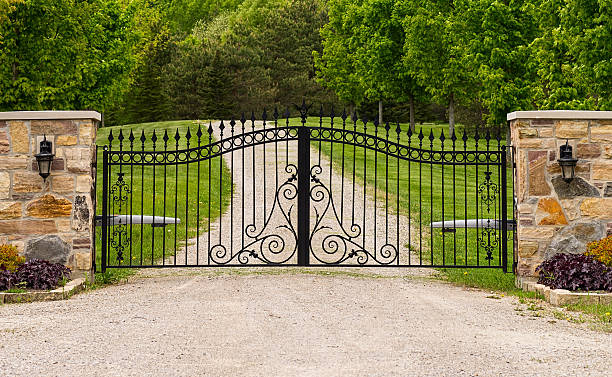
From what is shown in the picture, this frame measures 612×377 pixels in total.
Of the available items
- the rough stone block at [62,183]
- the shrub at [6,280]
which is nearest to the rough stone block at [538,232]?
the rough stone block at [62,183]

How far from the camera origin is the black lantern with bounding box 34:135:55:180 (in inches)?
332

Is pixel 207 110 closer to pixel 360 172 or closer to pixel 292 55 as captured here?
pixel 292 55

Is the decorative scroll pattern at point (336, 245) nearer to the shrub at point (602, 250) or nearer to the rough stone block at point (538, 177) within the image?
the rough stone block at point (538, 177)

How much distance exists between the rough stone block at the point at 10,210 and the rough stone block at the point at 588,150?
687 cm

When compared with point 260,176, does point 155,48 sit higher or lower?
higher

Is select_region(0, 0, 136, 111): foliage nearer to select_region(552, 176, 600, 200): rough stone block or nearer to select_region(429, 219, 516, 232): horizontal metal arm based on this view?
select_region(429, 219, 516, 232): horizontal metal arm

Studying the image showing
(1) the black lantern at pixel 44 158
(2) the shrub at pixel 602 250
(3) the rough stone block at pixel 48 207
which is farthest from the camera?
(3) the rough stone block at pixel 48 207

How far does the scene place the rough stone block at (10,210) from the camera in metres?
8.64

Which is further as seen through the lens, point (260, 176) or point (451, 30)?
point (451, 30)

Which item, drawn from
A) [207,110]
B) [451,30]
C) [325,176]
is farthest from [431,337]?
[207,110]

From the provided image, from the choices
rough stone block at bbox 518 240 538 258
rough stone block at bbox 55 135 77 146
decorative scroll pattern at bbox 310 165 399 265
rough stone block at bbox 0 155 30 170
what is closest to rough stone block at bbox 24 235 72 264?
rough stone block at bbox 0 155 30 170

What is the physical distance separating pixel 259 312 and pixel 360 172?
1590 cm

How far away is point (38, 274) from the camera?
8141mm

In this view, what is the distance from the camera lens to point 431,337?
5.99 metres
